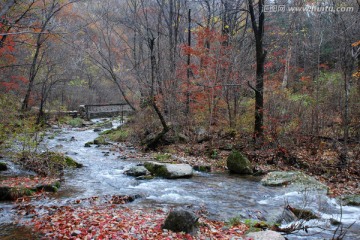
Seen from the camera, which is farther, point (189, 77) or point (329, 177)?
point (189, 77)

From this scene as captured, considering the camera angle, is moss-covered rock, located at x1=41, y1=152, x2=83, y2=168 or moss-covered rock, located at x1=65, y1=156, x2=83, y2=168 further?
moss-covered rock, located at x1=65, y1=156, x2=83, y2=168

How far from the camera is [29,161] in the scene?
1021cm

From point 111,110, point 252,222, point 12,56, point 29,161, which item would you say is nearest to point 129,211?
point 252,222

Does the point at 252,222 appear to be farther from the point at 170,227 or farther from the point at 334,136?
the point at 334,136

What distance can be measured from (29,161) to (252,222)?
25.0ft

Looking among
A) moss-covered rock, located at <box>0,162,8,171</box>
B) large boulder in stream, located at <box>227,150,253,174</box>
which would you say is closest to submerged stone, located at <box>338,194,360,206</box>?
large boulder in stream, located at <box>227,150,253,174</box>

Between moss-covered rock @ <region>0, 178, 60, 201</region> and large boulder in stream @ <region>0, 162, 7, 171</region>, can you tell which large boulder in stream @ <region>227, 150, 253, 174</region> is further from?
large boulder in stream @ <region>0, 162, 7, 171</region>

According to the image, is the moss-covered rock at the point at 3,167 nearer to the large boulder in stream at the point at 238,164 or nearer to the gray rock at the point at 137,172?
the gray rock at the point at 137,172

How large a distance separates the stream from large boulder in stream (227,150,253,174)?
406 mm

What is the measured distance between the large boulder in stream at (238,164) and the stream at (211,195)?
0.41m

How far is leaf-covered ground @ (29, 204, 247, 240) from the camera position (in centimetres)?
535

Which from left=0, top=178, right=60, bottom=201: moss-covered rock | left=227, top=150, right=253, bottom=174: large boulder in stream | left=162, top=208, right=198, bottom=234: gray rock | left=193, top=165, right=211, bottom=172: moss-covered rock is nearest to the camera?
left=162, top=208, right=198, bottom=234: gray rock

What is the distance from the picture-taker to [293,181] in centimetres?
926

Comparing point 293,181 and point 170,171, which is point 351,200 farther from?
point 170,171
